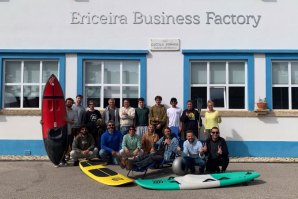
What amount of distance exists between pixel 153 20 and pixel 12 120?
501cm

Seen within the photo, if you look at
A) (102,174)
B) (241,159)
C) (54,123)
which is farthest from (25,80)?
(241,159)

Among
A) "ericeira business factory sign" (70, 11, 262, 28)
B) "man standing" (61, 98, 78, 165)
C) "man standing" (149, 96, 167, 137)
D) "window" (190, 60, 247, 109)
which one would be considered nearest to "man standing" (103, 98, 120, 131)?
"man standing" (61, 98, 78, 165)

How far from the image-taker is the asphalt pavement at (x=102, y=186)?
691cm

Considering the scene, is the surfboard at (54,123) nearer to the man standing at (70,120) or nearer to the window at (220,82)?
the man standing at (70,120)

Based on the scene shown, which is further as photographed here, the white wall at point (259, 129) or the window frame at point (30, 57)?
the window frame at point (30, 57)

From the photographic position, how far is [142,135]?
1019 centimetres

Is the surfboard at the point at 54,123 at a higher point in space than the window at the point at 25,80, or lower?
lower

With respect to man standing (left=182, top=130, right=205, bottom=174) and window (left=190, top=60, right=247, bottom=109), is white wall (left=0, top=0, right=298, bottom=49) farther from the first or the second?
man standing (left=182, top=130, right=205, bottom=174)

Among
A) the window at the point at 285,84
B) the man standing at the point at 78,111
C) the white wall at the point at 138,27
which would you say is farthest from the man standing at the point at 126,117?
the window at the point at 285,84

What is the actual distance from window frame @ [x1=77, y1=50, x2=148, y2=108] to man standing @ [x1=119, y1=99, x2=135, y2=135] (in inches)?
36.2

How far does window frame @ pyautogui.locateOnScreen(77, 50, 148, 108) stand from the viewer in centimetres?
1121

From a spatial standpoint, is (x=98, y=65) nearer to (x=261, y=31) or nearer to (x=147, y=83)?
(x=147, y=83)

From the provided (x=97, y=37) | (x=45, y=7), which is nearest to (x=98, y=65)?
(x=97, y=37)

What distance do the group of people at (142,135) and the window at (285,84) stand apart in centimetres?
210
